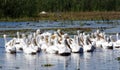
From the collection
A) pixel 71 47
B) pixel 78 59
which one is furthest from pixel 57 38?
pixel 78 59

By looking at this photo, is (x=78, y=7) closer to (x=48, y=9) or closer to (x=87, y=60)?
(x=48, y=9)

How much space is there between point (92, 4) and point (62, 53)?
98.9 metres

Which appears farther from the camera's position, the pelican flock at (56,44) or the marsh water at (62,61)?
the pelican flock at (56,44)

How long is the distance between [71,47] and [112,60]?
512 centimetres

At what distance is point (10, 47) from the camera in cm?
3703

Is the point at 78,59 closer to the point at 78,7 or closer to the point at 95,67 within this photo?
the point at 95,67

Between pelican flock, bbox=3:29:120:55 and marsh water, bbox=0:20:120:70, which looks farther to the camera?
pelican flock, bbox=3:29:120:55

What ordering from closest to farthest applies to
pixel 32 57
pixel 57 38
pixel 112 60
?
pixel 112 60 → pixel 32 57 → pixel 57 38

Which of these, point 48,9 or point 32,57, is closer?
point 32,57

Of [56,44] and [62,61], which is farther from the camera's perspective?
[56,44]

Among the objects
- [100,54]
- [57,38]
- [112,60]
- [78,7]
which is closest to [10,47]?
[57,38]

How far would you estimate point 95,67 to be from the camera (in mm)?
27984

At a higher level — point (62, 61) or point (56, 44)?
point (56, 44)

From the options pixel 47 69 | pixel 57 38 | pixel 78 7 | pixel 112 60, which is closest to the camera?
pixel 47 69
